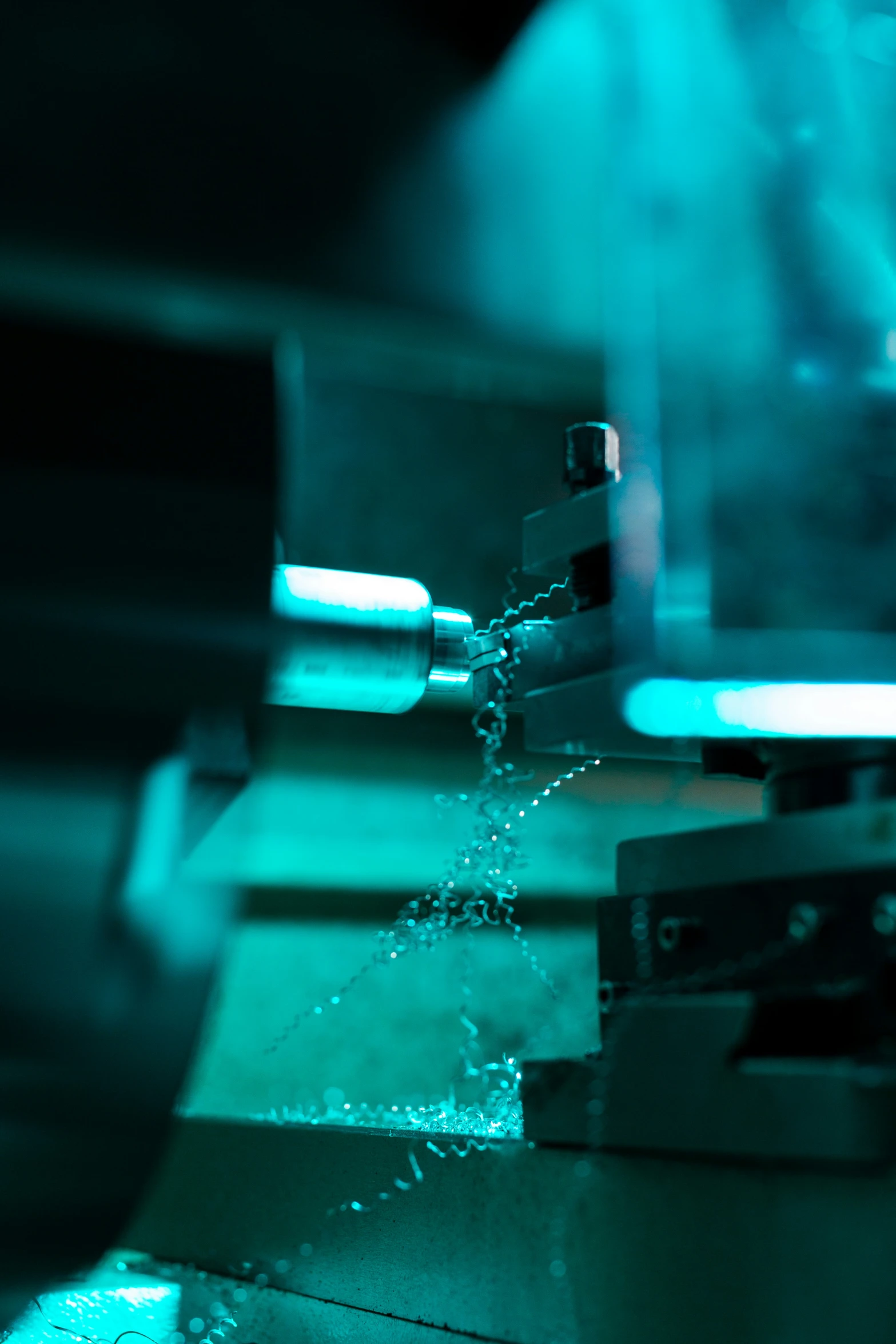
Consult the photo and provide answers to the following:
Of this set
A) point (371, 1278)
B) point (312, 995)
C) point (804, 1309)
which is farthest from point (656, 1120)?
point (312, 995)

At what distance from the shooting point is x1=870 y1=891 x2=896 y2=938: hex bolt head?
447 millimetres

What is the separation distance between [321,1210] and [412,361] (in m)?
0.84

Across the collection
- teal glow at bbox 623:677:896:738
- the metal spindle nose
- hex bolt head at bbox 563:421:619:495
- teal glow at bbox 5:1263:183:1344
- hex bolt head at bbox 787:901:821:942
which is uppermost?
hex bolt head at bbox 563:421:619:495

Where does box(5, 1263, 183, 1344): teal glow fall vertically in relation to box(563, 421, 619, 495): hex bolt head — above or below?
below

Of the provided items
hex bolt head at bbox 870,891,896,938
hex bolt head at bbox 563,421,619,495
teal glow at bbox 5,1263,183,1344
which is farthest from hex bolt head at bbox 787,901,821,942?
teal glow at bbox 5,1263,183,1344

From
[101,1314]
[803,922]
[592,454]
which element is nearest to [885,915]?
[803,922]

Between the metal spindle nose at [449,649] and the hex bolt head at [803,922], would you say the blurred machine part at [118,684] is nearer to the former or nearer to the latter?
the metal spindle nose at [449,649]

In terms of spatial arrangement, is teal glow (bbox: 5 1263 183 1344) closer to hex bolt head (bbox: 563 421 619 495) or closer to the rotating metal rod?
the rotating metal rod

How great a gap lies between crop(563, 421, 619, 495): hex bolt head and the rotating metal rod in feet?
0.32

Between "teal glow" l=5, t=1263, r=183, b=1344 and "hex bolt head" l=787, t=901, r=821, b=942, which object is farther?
"teal glow" l=5, t=1263, r=183, b=1344

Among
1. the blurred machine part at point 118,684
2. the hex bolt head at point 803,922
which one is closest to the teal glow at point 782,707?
the hex bolt head at point 803,922

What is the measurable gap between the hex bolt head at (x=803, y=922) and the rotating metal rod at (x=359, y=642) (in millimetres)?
230

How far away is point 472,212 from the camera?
0.90 metres

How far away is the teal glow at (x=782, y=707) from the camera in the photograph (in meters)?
0.52
